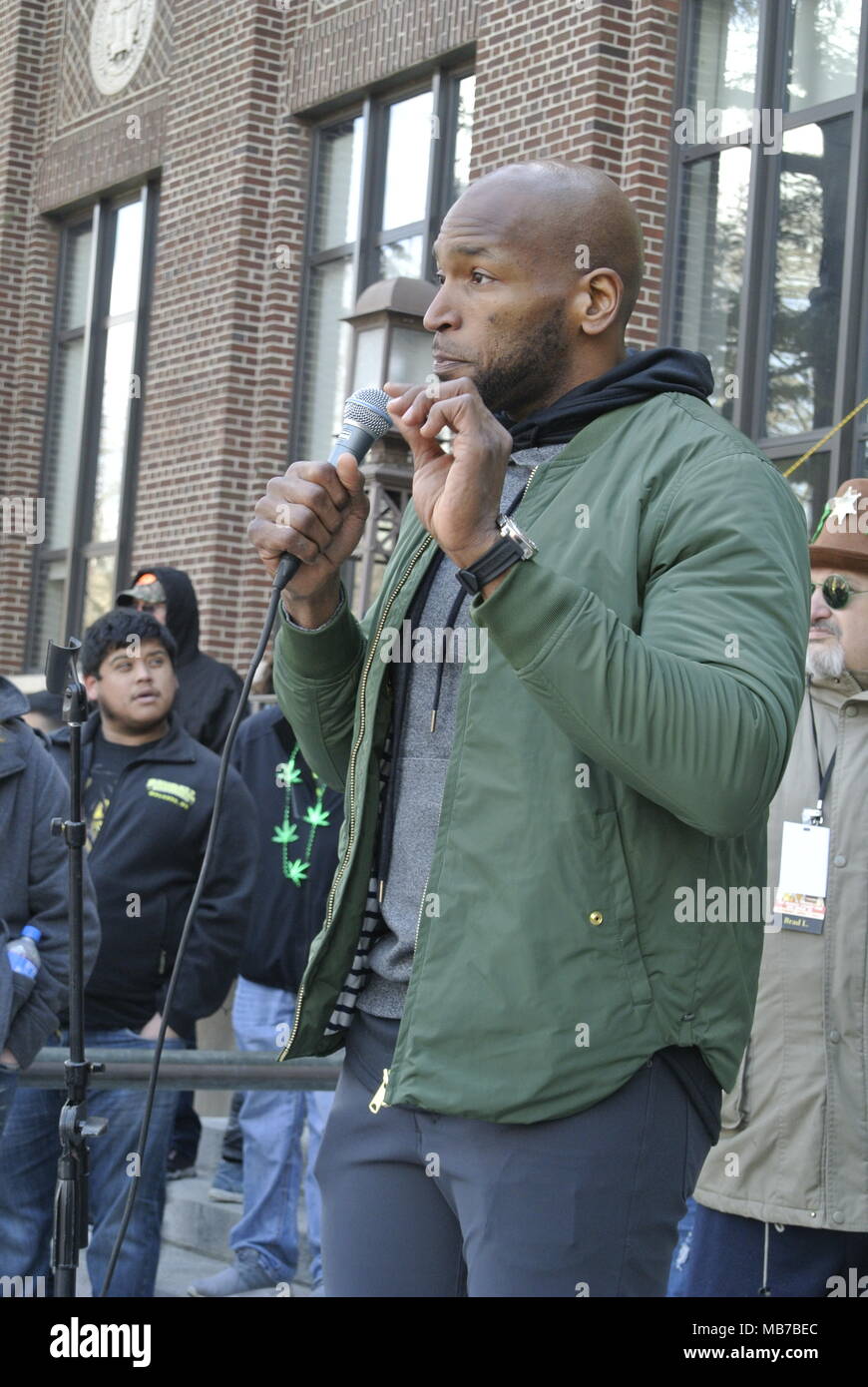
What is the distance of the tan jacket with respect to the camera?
397cm

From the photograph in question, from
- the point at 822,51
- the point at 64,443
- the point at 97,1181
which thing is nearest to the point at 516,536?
the point at 97,1181

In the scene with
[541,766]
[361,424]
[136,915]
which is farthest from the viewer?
[136,915]

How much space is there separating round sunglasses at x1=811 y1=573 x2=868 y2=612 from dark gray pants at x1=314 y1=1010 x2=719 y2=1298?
2.36m

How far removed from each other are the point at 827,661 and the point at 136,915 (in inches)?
95.2

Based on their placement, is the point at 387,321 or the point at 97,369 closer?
the point at 387,321

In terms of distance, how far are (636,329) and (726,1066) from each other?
7138 millimetres

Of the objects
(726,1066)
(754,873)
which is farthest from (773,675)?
(726,1066)

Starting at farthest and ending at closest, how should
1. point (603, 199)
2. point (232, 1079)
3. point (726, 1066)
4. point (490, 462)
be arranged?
point (232, 1079)
point (603, 199)
point (726, 1066)
point (490, 462)

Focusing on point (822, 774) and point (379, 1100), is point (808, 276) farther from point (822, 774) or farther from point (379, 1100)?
point (379, 1100)

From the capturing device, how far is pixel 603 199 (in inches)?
92.0

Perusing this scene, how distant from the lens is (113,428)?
549 inches
